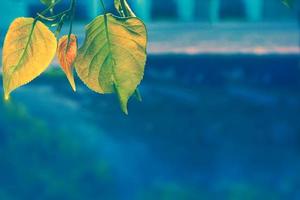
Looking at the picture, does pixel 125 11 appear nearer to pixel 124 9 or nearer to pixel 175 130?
pixel 124 9

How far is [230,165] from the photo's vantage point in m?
9.74

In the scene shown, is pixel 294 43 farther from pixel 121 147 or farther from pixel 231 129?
pixel 121 147

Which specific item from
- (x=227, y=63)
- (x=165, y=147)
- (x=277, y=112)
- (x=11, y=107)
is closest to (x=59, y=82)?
(x=11, y=107)

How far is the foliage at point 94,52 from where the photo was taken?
152 millimetres

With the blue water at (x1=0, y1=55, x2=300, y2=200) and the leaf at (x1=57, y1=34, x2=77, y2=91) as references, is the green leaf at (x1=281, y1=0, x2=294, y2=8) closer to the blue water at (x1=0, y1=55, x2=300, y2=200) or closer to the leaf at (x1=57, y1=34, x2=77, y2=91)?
the leaf at (x1=57, y1=34, x2=77, y2=91)

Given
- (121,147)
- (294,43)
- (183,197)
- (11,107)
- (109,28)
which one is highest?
(109,28)

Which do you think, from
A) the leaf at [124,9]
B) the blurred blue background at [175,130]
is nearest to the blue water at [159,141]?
the blurred blue background at [175,130]

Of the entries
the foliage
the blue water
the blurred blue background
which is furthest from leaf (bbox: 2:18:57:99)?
the blue water

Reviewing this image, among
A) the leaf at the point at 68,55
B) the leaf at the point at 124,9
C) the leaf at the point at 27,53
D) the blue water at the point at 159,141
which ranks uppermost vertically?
the leaf at the point at 124,9

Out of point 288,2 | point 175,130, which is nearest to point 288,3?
point 288,2

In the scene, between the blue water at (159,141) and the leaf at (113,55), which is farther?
the blue water at (159,141)

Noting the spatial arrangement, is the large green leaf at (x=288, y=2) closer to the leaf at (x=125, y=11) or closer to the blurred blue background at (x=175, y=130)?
the leaf at (x=125, y=11)

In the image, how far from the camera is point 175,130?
9633 mm

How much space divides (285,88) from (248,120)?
998mm
